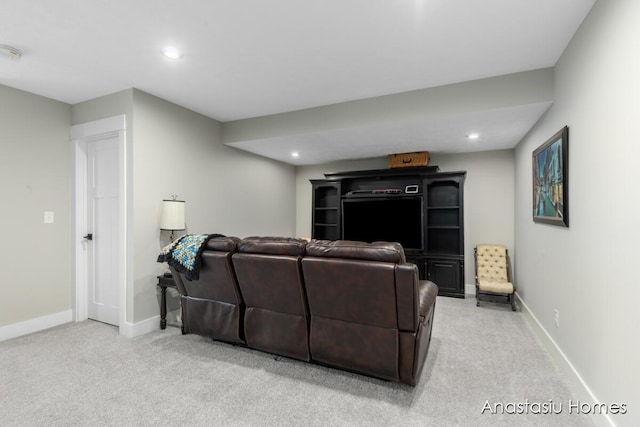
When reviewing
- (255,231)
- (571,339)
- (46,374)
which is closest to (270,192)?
(255,231)

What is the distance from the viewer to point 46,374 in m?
2.40

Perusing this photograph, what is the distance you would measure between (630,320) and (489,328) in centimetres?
210

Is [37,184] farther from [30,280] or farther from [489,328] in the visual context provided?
[489,328]

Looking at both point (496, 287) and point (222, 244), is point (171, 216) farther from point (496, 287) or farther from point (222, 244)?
point (496, 287)

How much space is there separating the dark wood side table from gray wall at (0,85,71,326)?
128 cm

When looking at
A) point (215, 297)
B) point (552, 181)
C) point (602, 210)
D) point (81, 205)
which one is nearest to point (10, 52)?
point (81, 205)

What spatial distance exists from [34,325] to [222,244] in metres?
2.54

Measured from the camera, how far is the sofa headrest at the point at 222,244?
2.59 meters

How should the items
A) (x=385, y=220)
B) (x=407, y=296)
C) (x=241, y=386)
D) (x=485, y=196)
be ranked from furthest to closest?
(x=385, y=220)
(x=485, y=196)
(x=241, y=386)
(x=407, y=296)

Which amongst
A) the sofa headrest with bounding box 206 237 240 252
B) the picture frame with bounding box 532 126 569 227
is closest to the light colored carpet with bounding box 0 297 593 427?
the sofa headrest with bounding box 206 237 240 252

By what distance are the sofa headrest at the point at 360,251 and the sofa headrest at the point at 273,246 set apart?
0.09 metres

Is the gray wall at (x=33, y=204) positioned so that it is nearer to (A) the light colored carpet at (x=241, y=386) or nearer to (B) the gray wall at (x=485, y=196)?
(A) the light colored carpet at (x=241, y=386)

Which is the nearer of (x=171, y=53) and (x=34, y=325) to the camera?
(x=171, y=53)

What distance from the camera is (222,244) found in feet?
8.59
